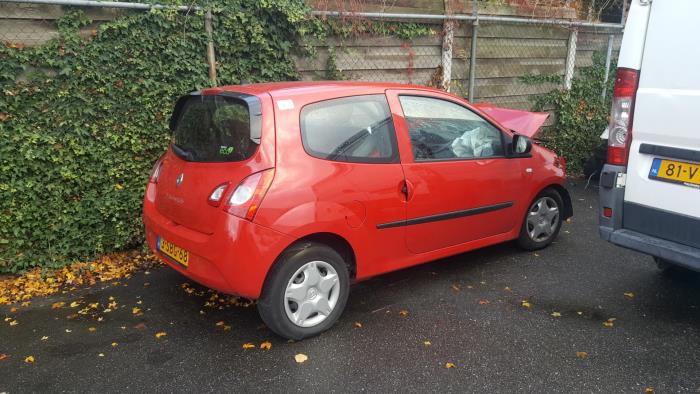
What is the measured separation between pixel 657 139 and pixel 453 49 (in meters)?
4.06

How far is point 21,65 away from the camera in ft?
14.5

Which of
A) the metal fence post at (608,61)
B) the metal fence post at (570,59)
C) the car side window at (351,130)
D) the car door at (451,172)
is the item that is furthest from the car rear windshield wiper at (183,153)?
the metal fence post at (608,61)

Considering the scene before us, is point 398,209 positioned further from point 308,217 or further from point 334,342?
point 334,342

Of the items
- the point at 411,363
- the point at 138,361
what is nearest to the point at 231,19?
the point at 138,361

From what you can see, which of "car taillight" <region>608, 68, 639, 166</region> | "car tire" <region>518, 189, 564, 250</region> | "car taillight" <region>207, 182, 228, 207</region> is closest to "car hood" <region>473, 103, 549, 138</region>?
"car tire" <region>518, 189, 564, 250</region>

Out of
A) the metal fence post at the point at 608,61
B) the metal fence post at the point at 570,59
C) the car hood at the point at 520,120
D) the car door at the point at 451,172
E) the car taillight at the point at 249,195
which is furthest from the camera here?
the metal fence post at the point at 608,61

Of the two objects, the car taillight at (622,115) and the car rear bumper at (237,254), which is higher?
the car taillight at (622,115)

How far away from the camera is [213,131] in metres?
3.62

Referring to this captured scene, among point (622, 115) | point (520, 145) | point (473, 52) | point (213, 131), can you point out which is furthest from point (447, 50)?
point (213, 131)

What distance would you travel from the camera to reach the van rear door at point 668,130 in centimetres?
326

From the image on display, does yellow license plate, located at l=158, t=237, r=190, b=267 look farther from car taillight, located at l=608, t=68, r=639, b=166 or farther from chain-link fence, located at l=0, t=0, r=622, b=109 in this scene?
car taillight, located at l=608, t=68, r=639, b=166

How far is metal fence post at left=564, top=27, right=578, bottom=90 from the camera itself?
8.41m

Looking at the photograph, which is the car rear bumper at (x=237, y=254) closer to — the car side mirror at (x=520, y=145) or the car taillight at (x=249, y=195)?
the car taillight at (x=249, y=195)

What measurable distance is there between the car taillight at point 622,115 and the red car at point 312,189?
3.35 ft
